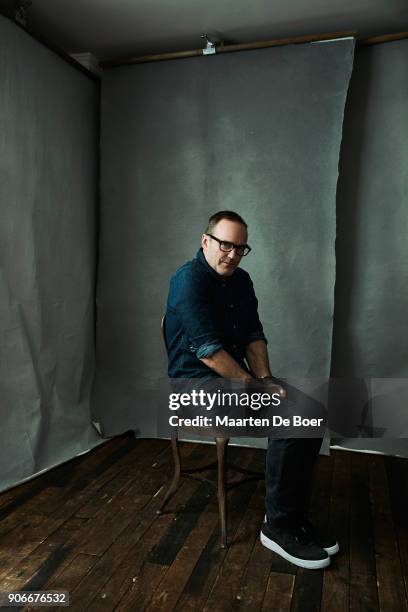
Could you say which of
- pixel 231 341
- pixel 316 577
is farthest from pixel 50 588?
pixel 231 341

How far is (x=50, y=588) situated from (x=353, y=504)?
1.42 metres

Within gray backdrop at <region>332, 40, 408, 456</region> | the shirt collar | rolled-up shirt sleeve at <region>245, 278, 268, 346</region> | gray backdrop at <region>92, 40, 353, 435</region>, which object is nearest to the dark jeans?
rolled-up shirt sleeve at <region>245, 278, 268, 346</region>

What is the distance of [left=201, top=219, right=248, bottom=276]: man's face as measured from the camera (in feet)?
7.36

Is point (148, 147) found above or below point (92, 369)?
above

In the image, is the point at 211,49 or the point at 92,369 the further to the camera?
the point at 92,369

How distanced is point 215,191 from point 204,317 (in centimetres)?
142

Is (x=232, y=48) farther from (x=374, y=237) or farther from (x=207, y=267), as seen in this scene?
(x=207, y=267)

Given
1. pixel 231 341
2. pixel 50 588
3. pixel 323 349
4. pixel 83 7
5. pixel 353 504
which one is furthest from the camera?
pixel 323 349

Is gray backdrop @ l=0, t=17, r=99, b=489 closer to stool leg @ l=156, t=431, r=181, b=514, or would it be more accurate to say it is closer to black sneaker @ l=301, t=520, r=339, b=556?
stool leg @ l=156, t=431, r=181, b=514

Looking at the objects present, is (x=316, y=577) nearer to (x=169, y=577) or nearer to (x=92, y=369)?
(x=169, y=577)

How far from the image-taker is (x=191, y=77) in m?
3.36

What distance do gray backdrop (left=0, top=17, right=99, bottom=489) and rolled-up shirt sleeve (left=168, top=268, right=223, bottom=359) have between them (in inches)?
40.1

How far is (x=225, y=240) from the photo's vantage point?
2242 mm

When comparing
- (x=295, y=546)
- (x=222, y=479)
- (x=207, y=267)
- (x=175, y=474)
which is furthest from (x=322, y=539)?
(x=207, y=267)
